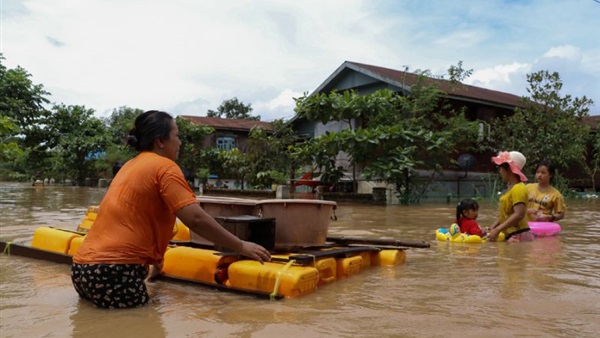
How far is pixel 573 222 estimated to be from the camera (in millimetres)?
10922

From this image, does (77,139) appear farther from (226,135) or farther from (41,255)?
(41,255)

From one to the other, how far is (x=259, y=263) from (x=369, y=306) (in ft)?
3.10

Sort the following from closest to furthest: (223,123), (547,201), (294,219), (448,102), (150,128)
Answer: (150,128)
(294,219)
(547,201)
(448,102)
(223,123)

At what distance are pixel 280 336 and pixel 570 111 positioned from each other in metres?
19.8

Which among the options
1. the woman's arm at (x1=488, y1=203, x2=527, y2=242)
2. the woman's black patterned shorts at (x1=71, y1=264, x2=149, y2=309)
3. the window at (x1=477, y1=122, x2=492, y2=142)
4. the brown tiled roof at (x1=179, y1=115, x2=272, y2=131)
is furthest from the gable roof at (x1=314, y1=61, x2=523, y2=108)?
the woman's black patterned shorts at (x1=71, y1=264, x2=149, y2=309)

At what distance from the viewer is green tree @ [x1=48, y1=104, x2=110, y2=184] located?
29.0 meters

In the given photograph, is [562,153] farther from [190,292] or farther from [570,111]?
[190,292]

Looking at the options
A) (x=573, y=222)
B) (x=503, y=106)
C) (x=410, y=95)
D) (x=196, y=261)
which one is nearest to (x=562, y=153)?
(x=503, y=106)

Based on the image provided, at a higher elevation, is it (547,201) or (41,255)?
(547,201)

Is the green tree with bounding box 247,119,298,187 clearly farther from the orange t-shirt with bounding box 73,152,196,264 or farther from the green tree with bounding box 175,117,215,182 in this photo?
the orange t-shirt with bounding box 73,152,196,264

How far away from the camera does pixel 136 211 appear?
347cm

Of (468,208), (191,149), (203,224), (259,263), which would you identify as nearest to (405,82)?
(191,149)

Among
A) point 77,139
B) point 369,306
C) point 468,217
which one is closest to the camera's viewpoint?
point 369,306

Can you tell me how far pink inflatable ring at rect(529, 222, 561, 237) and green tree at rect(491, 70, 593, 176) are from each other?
1142 cm
